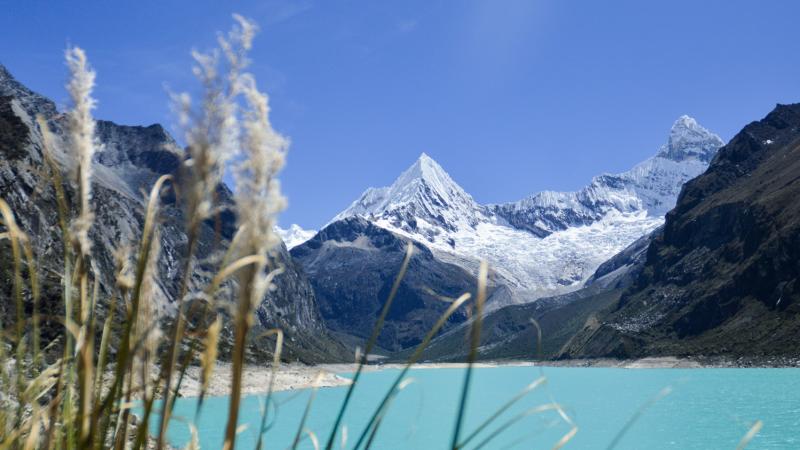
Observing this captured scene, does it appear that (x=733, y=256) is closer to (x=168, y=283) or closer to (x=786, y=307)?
(x=786, y=307)

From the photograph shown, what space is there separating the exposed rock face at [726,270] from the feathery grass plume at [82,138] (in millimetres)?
120657

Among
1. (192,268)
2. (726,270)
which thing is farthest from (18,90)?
(192,268)

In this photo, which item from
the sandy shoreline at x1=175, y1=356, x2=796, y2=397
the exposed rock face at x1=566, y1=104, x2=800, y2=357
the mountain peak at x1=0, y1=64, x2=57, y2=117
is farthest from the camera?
the mountain peak at x1=0, y1=64, x2=57, y2=117

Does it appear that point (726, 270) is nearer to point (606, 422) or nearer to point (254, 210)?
point (606, 422)

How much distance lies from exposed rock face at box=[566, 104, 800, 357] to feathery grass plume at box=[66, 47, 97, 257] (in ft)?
396

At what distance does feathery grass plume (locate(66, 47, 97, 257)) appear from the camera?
6.47 feet

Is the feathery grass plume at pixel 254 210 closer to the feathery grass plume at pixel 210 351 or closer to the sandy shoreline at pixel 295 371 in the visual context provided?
the feathery grass plume at pixel 210 351

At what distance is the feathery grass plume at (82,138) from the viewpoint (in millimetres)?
1973

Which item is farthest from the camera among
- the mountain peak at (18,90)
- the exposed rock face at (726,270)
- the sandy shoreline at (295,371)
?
the mountain peak at (18,90)

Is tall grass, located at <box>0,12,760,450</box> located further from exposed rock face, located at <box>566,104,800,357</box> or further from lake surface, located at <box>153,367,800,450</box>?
exposed rock face, located at <box>566,104,800,357</box>

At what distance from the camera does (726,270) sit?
143m

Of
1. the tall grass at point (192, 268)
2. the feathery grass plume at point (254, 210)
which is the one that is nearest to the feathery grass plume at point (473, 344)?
the tall grass at point (192, 268)

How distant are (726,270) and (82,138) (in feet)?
532

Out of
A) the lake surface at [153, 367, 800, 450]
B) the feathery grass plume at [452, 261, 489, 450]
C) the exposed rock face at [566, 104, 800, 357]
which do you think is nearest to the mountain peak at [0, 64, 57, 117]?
the lake surface at [153, 367, 800, 450]
